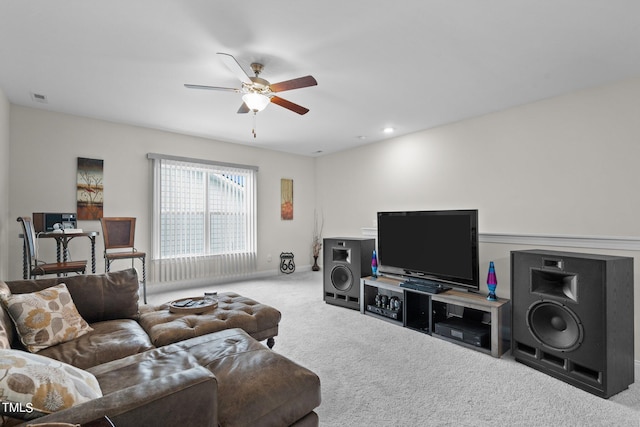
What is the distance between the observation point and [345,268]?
13.1 ft

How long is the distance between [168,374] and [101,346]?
65 centimetres

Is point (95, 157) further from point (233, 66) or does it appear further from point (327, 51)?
point (327, 51)

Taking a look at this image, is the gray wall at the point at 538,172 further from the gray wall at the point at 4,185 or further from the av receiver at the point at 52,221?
the gray wall at the point at 4,185

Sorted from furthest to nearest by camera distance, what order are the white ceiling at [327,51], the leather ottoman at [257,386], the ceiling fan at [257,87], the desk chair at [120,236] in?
the desk chair at [120,236], the ceiling fan at [257,87], the white ceiling at [327,51], the leather ottoman at [257,386]

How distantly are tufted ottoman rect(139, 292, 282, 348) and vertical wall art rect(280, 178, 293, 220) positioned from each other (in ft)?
11.6

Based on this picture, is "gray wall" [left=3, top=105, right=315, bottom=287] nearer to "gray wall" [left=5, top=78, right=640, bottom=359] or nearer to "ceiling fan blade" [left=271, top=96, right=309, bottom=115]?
"gray wall" [left=5, top=78, right=640, bottom=359]

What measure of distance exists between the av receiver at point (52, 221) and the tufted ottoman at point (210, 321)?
6.33 ft

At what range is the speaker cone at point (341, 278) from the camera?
3926mm

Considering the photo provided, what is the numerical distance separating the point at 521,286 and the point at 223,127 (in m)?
4.05

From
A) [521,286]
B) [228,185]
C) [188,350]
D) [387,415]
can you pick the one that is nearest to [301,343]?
[387,415]

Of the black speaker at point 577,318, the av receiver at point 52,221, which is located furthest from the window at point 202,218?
the black speaker at point 577,318

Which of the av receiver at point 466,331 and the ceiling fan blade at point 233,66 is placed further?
the av receiver at point 466,331

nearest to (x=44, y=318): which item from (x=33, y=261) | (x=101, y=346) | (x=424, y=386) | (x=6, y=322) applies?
(x=6, y=322)

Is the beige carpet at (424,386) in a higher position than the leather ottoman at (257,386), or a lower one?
lower
